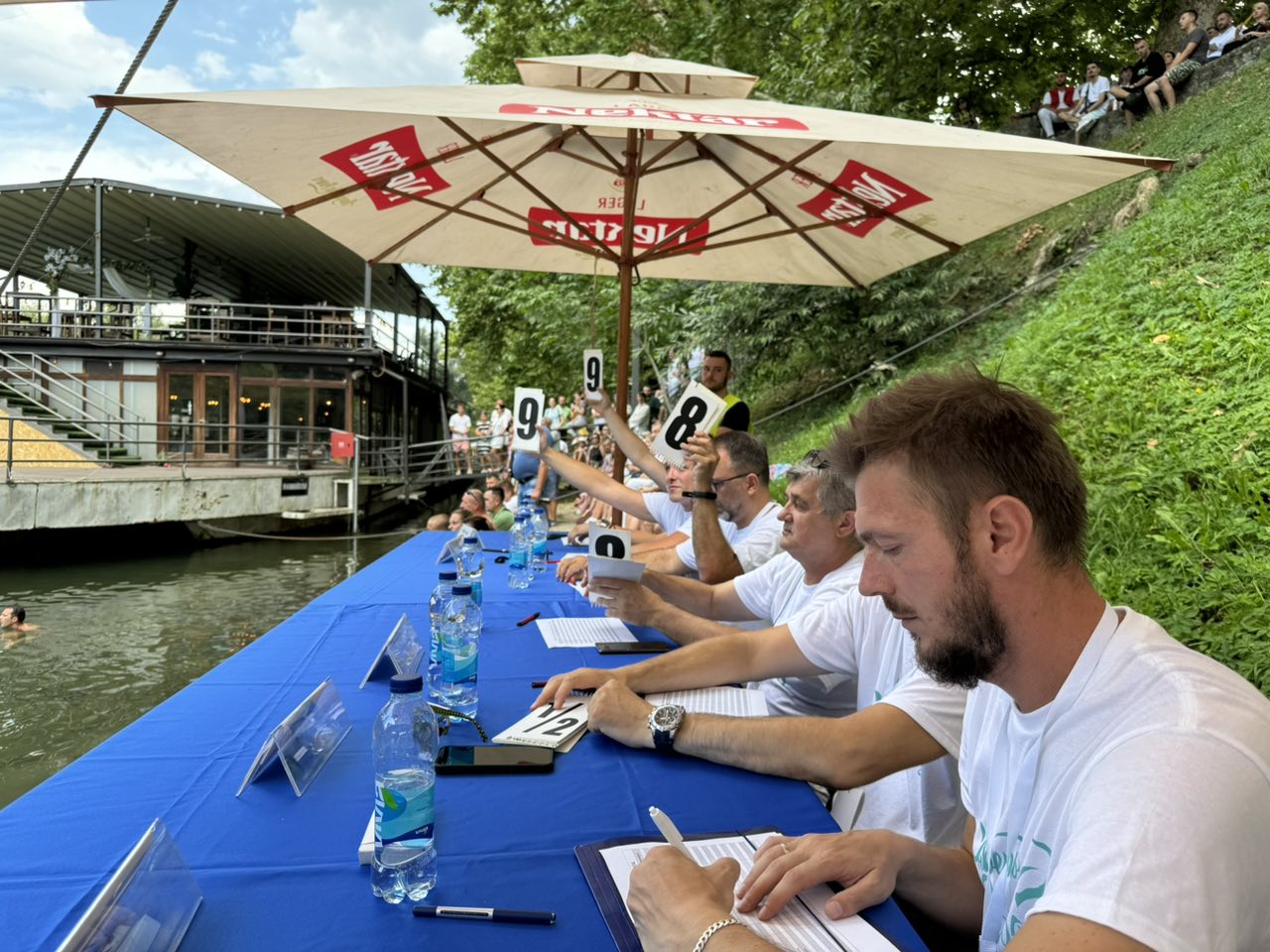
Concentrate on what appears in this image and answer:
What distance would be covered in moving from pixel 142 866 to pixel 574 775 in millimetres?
862

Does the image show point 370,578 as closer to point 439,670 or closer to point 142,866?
point 439,670

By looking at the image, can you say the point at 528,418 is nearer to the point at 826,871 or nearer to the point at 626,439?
the point at 626,439

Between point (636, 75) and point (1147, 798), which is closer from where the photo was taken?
point (1147, 798)

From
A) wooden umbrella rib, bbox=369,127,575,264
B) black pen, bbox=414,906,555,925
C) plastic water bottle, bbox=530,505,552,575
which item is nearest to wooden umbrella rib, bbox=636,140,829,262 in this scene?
wooden umbrella rib, bbox=369,127,575,264

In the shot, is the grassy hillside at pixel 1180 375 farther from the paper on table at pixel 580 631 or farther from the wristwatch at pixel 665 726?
the paper on table at pixel 580 631

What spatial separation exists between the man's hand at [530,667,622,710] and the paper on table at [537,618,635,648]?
64cm

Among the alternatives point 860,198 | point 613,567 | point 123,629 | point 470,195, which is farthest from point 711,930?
point 123,629

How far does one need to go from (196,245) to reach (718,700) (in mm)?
25404

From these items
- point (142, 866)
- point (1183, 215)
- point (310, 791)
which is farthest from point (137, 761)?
point (1183, 215)

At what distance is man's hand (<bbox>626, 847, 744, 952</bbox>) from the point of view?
3.69 ft

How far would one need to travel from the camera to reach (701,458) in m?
3.76

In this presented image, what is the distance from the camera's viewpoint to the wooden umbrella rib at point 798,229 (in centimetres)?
465

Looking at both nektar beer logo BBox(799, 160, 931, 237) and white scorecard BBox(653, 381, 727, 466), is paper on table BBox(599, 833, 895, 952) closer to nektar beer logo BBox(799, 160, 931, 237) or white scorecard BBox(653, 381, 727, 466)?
white scorecard BBox(653, 381, 727, 466)

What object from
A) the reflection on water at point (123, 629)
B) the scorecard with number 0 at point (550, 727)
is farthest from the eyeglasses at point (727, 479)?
the reflection on water at point (123, 629)
